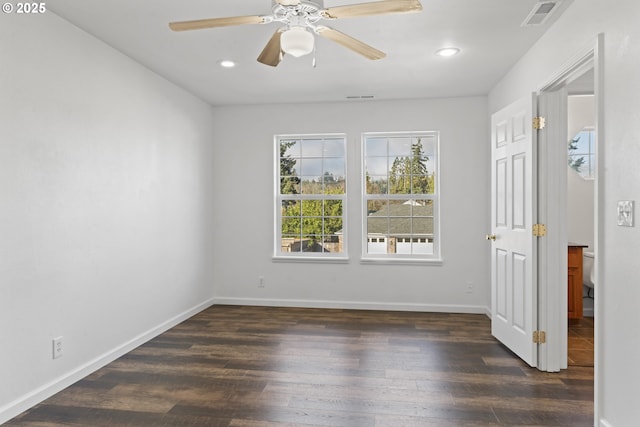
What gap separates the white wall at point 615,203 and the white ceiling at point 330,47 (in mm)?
661

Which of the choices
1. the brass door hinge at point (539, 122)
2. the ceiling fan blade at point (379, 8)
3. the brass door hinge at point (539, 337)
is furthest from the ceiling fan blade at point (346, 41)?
the brass door hinge at point (539, 337)

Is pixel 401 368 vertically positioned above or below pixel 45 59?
below

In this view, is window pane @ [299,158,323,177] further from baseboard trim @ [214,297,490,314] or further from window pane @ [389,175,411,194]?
baseboard trim @ [214,297,490,314]

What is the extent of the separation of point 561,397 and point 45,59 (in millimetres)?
4097

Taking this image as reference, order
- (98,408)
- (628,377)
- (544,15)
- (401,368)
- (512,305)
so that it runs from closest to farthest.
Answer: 1. (628,377)
2. (98,408)
3. (544,15)
4. (401,368)
5. (512,305)

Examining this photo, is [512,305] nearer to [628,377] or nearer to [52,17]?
[628,377]

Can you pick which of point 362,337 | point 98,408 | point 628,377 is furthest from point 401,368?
point 98,408

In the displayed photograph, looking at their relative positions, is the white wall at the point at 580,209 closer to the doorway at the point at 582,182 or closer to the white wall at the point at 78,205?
the doorway at the point at 582,182

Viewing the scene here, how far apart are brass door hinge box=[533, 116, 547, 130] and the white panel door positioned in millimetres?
33

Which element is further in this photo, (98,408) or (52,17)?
(52,17)

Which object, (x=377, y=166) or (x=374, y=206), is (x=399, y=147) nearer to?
(x=377, y=166)

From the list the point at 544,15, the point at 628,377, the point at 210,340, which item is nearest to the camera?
the point at 628,377

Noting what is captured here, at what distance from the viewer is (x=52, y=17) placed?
2.76m

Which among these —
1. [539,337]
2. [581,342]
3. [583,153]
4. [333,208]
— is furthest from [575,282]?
[333,208]
